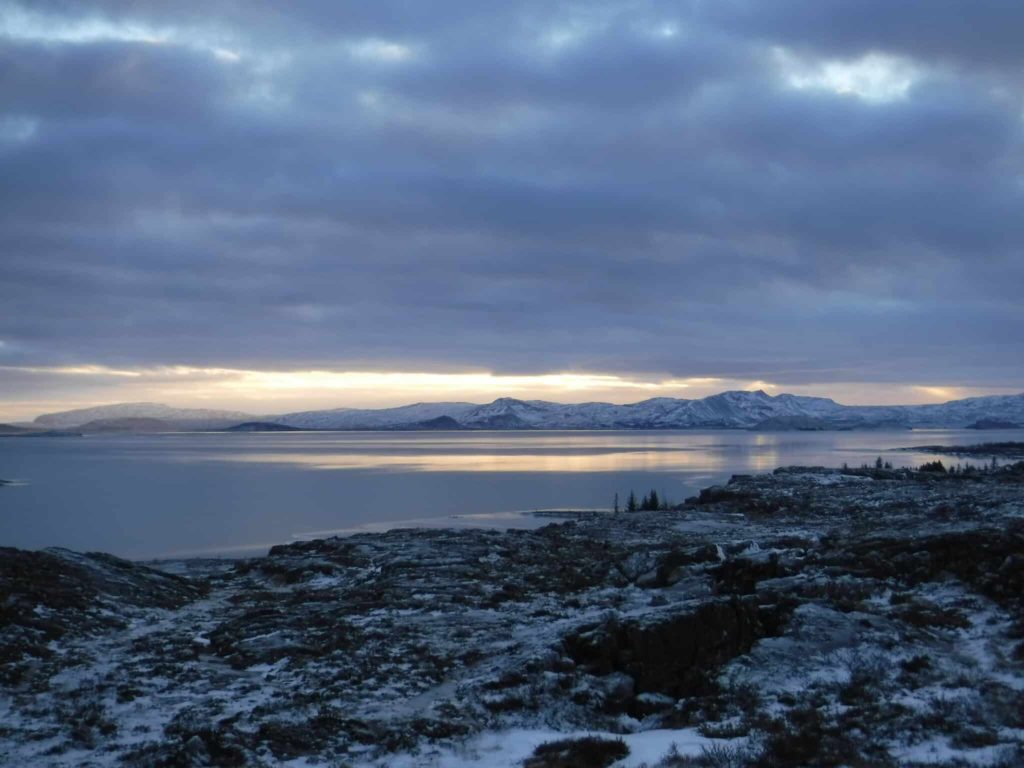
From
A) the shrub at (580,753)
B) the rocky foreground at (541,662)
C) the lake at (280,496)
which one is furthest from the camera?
the lake at (280,496)

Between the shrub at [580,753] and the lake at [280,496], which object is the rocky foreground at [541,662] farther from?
the lake at [280,496]

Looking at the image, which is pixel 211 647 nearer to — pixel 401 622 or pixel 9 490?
pixel 401 622

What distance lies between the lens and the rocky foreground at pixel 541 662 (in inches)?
501

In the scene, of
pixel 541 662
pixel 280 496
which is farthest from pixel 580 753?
pixel 280 496

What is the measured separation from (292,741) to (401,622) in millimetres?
8889

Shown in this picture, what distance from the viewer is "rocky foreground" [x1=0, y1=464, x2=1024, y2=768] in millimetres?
12719

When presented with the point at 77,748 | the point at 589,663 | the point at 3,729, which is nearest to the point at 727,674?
the point at 589,663

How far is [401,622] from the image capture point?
72.6 ft

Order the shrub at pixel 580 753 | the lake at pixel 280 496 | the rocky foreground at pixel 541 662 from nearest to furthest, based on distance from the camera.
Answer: the shrub at pixel 580 753 → the rocky foreground at pixel 541 662 → the lake at pixel 280 496

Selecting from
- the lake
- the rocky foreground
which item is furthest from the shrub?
the lake

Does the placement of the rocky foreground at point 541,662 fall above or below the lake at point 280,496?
above

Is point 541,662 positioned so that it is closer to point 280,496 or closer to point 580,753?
point 580,753

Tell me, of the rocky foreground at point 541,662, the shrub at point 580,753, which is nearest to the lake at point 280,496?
the rocky foreground at point 541,662

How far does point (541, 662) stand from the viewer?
16.8 meters
